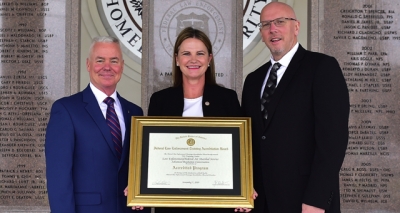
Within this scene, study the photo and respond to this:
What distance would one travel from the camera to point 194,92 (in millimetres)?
4234

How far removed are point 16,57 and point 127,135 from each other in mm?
3536

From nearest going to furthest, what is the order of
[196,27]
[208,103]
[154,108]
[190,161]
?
[190,161]
[208,103]
[154,108]
[196,27]

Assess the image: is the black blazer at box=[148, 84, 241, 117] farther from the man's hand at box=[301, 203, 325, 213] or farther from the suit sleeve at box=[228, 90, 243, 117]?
the man's hand at box=[301, 203, 325, 213]

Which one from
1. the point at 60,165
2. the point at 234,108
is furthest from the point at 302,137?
the point at 60,165

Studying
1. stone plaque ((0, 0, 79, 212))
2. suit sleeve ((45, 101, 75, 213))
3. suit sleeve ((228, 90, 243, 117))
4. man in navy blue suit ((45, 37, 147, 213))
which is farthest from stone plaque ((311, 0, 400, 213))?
suit sleeve ((45, 101, 75, 213))

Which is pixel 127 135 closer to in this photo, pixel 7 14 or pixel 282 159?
pixel 282 159

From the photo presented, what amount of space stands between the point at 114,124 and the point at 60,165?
1.51 feet

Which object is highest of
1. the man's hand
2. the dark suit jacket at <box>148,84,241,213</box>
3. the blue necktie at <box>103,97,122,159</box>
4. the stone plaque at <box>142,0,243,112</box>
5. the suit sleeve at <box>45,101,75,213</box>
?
the stone plaque at <box>142,0,243,112</box>

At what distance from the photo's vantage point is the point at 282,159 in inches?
148

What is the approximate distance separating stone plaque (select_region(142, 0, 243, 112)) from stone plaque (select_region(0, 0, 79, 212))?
114cm

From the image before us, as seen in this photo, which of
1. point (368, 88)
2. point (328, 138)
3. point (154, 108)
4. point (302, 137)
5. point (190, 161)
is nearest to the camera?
point (328, 138)

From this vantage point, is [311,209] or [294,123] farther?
[294,123]

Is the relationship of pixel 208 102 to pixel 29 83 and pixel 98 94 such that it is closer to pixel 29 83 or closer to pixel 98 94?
pixel 98 94

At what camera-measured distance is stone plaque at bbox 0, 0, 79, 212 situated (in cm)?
685
